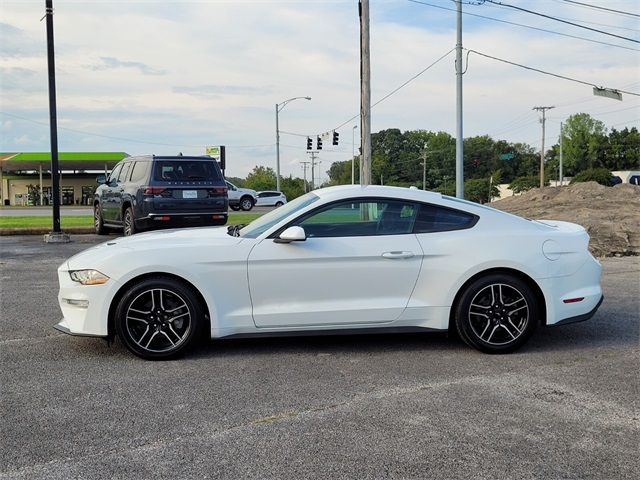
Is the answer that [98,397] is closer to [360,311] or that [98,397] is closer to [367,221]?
[360,311]

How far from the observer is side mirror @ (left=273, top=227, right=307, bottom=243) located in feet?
16.5

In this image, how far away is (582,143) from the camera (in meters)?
116

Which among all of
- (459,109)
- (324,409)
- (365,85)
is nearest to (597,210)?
(365,85)

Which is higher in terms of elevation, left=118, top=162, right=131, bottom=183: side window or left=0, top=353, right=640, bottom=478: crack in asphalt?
left=118, top=162, right=131, bottom=183: side window

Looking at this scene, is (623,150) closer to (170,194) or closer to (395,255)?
(170,194)

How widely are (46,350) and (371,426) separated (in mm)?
3090

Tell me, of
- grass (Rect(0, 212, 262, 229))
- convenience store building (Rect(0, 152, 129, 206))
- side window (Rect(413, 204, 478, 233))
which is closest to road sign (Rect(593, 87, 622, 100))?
grass (Rect(0, 212, 262, 229))

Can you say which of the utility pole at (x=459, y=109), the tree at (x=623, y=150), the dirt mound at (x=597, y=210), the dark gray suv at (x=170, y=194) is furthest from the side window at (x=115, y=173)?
the tree at (x=623, y=150)

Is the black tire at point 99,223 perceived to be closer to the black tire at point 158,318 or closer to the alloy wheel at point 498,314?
the black tire at point 158,318

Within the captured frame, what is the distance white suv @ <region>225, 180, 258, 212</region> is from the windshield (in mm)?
30580

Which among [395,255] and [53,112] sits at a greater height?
[53,112]

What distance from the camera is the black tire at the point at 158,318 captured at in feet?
16.4

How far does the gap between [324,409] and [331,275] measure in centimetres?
140

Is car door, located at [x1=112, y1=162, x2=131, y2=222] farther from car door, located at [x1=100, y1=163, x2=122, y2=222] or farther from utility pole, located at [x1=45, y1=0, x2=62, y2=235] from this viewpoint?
utility pole, located at [x1=45, y1=0, x2=62, y2=235]
